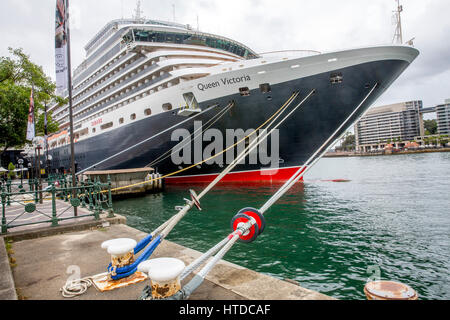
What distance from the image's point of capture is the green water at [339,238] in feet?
17.8

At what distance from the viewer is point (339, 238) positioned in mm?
7992

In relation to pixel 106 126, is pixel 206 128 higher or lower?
lower

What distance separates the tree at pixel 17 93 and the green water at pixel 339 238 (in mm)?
12761

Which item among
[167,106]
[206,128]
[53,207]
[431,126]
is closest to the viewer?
[53,207]

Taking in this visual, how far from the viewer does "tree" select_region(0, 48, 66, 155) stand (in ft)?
62.5

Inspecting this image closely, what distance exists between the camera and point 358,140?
182500mm

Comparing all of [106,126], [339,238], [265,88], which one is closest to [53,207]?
[339,238]

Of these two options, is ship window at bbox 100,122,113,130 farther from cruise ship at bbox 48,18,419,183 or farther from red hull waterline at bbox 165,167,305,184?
red hull waterline at bbox 165,167,305,184

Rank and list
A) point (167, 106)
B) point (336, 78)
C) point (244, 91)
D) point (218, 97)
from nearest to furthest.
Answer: point (336, 78), point (244, 91), point (218, 97), point (167, 106)

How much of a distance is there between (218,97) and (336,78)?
7053 millimetres

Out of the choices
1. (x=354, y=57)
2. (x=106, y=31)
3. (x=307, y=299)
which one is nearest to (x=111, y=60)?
(x=106, y=31)

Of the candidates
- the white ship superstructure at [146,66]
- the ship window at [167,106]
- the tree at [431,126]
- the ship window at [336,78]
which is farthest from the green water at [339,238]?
the tree at [431,126]

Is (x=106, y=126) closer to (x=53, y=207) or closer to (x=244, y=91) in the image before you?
(x=244, y=91)

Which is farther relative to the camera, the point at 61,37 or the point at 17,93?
the point at 17,93
